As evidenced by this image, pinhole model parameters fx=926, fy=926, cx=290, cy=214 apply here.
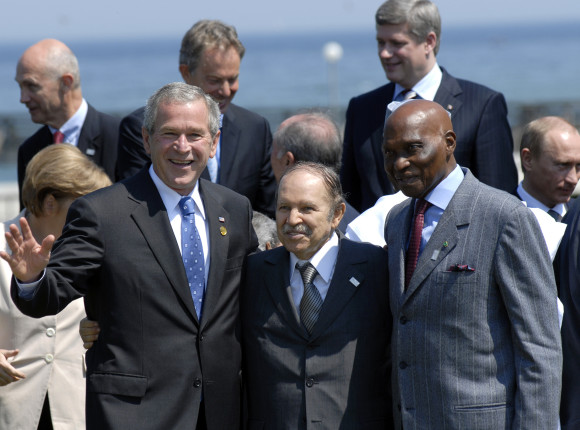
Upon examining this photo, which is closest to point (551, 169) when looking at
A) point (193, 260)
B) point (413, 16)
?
point (413, 16)

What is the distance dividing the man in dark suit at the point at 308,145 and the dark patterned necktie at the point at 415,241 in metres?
0.91

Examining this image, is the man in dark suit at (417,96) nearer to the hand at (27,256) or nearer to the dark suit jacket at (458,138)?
the dark suit jacket at (458,138)

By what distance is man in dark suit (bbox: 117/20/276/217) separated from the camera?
6086 millimetres

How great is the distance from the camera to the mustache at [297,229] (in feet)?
13.5

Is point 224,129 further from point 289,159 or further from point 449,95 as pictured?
point 449,95

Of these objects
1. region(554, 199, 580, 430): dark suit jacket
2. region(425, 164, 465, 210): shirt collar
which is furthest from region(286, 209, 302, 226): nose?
region(554, 199, 580, 430): dark suit jacket

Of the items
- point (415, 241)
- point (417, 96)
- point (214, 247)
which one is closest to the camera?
point (415, 241)

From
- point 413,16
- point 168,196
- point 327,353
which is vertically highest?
point 413,16

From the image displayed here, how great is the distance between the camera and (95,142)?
7078 mm

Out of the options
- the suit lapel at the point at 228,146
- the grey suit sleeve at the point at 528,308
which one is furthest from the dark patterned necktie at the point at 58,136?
the grey suit sleeve at the point at 528,308

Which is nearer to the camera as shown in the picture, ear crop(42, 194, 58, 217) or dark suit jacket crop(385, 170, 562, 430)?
dark suit jacket crop(385, 170, 562, 430)

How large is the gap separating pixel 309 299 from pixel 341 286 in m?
0.16

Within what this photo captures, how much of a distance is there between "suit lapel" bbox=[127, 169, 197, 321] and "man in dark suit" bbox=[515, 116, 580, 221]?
253 cm

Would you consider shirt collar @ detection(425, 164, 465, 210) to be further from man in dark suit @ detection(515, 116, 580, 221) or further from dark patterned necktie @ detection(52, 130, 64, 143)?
dark patterned necktie @ detection(52, 130, 64, 143)
